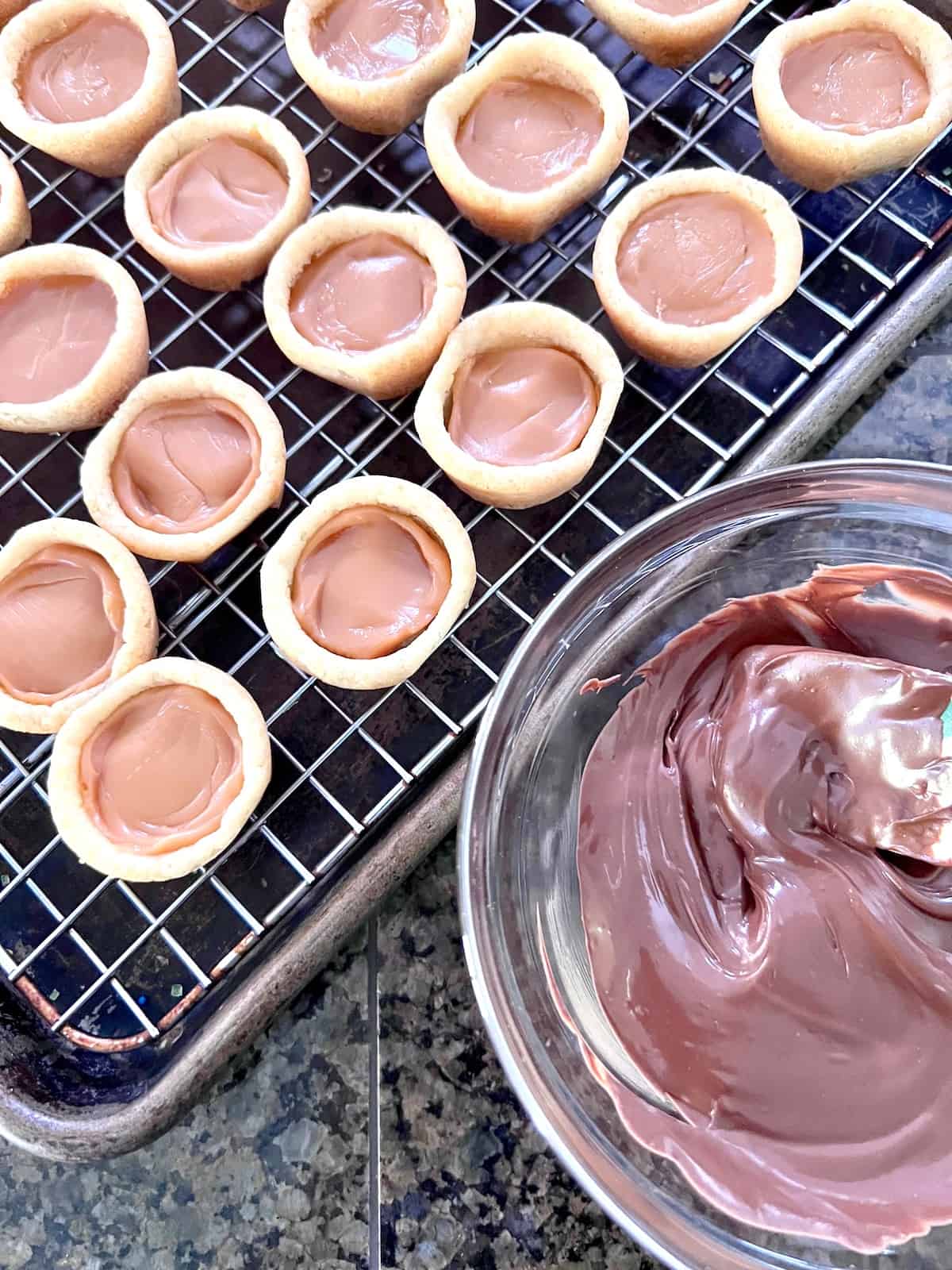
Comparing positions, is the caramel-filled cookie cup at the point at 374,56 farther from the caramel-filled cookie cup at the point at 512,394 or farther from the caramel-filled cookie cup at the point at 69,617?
the caramel-filled cookie cup at the point at 69,617

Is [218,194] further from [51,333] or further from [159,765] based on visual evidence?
[159,765]

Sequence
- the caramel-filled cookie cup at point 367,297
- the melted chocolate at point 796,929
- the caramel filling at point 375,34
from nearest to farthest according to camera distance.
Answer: the melted chocolate at point 796,929, the caramel-filled cookie cup at point 367,297, the caramel filling at point 375,34

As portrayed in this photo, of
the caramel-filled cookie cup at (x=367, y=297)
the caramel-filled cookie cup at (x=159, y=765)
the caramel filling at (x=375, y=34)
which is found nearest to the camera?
the caramel-filled cookie cup at (x=159, y=765)

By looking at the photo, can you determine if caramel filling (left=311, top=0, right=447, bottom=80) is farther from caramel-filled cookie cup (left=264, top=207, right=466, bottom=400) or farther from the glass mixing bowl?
the glass mixing bowl

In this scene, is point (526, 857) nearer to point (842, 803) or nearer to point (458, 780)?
point (458, 780)

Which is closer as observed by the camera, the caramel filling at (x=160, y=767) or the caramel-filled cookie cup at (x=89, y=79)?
the caramel filling at (x=160, y=767)

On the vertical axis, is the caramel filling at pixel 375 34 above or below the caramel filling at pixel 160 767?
above

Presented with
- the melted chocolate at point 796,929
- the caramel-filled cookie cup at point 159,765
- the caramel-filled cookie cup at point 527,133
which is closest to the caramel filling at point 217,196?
the caramel-filled cookie cup at point 527,133
